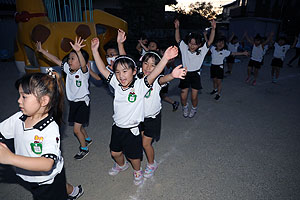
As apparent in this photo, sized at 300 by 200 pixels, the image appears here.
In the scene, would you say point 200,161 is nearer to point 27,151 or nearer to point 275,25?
point 27,151

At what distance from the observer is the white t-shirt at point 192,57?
4266 mm

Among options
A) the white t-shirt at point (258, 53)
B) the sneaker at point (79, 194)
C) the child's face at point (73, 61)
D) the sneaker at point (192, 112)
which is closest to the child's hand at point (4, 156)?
the sneaker at point (79, 194)

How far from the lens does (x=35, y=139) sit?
4.92 ft

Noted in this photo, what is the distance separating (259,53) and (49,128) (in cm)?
727

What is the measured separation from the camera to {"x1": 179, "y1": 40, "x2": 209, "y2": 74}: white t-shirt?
4266mm

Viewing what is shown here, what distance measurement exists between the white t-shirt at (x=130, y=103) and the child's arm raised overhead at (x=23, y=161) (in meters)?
0.97

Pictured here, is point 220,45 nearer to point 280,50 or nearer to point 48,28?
point 280,50

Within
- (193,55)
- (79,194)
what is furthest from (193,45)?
(79,194)

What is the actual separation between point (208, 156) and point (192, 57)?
2.04 m

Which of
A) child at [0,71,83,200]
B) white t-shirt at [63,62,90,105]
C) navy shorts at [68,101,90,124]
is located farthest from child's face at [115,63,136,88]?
navy shorts at [68,101,90,124]

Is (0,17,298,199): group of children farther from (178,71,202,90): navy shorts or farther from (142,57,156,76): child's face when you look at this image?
(178,71,202,90): navy shorts

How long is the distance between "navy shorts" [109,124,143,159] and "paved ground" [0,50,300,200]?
0.51 meters

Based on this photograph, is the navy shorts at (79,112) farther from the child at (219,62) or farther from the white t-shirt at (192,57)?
the child at (219,62)

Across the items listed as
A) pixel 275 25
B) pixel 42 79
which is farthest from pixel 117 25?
pixel 275 25
